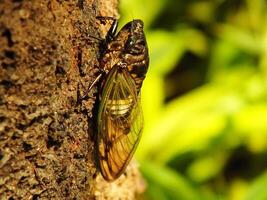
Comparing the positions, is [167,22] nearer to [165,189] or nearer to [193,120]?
[193,120]

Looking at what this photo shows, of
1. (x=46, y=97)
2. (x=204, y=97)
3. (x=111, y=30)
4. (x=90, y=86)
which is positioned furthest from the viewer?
(x=204, y=97)

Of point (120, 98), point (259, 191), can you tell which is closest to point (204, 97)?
point (259, 191)

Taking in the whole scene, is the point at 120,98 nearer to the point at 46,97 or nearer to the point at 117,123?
the point at 117,123

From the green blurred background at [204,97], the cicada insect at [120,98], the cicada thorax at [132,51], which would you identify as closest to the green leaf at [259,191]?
the green blurred background at [204,97]

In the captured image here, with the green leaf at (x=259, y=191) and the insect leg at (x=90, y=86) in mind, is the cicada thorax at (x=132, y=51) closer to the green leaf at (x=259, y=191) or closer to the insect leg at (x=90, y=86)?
the insect leg at (x=90, y=86)

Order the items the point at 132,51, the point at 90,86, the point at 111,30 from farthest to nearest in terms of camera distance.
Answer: the point at 132,51
the point at 111,30
the point at 90,86

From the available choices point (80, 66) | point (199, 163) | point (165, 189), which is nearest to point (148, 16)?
point (199, 163)

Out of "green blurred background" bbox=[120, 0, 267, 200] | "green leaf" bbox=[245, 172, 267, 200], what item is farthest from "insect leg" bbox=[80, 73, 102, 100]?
"green leaf" bbox=[245, 172, 267, 200]

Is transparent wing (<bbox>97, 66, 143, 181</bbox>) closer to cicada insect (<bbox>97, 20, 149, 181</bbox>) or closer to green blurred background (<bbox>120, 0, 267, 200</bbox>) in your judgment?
cicada insect (<bbox>97, 20, 149, 181</bbox>)
